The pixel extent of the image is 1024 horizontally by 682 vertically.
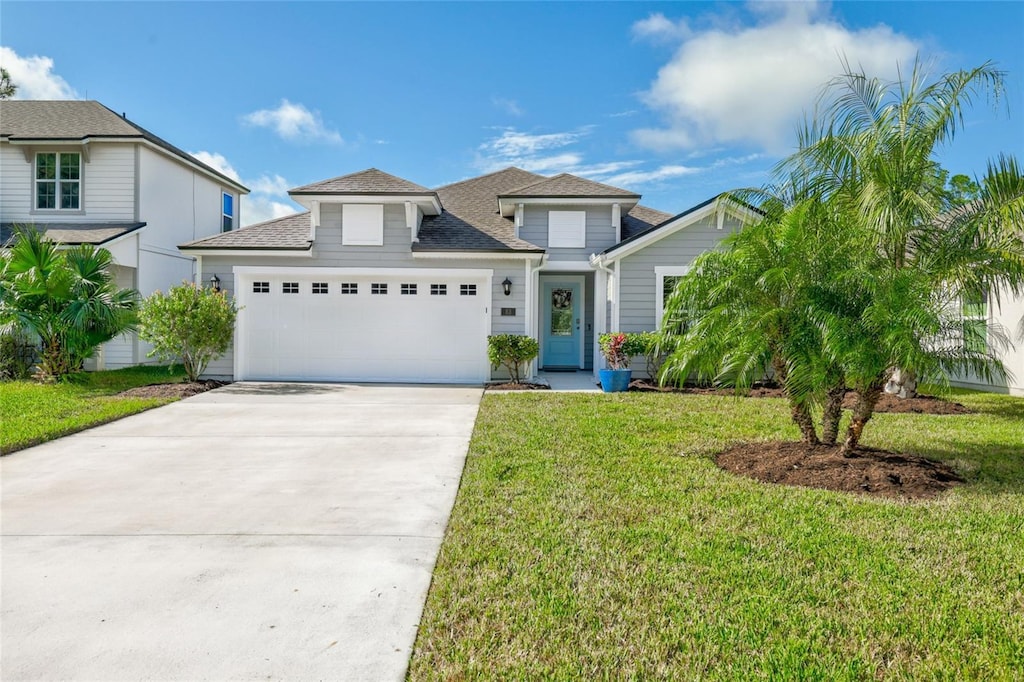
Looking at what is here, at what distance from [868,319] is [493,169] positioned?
14.9 meters

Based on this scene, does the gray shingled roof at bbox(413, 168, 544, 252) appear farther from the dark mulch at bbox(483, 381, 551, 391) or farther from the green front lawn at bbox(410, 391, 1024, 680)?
the green front lawn at bbox(410, 391, 1024, 680)

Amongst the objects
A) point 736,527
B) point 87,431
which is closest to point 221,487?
point 87,431

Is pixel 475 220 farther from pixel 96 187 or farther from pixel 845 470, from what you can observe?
pixel 845 470

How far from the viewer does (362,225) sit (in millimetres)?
12828

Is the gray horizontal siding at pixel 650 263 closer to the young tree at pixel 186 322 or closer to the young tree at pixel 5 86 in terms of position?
the young tree at pixel 186 322

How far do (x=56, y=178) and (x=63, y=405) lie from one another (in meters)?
9.36

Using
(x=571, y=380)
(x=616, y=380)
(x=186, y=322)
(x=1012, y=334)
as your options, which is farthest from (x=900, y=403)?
(x=186, y=322)

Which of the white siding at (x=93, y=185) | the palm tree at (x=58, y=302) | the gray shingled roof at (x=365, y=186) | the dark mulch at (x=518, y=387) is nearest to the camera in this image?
the palm tree at (x=58, y=302)

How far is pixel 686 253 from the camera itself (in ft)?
42.1

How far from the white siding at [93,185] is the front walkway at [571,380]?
11350mm

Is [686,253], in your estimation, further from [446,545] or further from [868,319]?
[446,545]

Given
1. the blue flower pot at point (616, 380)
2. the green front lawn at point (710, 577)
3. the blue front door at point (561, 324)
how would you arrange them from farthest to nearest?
1. the blue front door at point (561, 324)
2. the blue flower pot at point (616, 380)
3. the green front lawn at point (710, 577)

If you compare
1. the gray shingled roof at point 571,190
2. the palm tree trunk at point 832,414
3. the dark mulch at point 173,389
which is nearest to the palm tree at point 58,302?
the dark mulch at point 173,389

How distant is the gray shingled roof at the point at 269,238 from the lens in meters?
12.6
